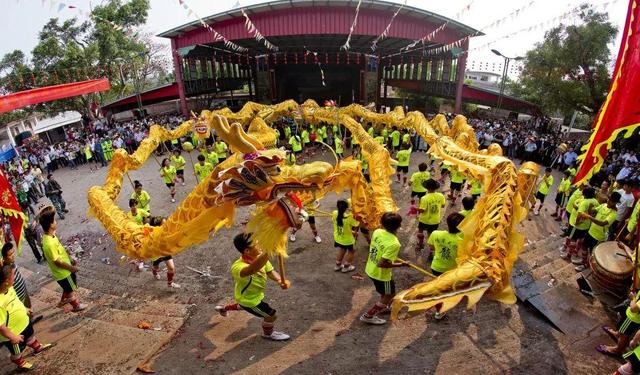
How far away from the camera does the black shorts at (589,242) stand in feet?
19.7

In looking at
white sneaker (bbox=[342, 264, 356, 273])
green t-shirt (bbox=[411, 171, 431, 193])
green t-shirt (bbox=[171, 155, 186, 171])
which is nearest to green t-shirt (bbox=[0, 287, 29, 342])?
white sneaker (bbox=[342, 264, 356, 273])

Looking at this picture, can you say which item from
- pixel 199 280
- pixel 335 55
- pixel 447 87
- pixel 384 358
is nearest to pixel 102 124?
pixel 335 55

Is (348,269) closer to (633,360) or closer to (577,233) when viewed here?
(633,360)

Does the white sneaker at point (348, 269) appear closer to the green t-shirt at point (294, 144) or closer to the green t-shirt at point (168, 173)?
the green t-shirt at point (168, 173)

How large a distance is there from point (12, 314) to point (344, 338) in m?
3.72

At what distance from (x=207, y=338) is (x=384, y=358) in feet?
7.27

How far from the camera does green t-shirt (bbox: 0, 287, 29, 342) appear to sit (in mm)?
3775

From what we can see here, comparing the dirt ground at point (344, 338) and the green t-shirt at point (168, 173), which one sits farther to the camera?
the green t-shirt at point (168, 173)

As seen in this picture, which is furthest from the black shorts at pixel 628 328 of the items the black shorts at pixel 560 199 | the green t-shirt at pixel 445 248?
the black shorts at pixel 560 199

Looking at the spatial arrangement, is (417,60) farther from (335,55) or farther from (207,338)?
(207,338)

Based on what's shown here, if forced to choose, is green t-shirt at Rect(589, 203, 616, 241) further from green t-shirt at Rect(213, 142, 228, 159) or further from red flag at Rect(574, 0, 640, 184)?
green t-shirt at Rect(213, 142, 228, 159)

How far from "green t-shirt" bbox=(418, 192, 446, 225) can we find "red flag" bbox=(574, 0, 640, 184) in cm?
287

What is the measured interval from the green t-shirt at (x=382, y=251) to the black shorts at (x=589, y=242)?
3.97m

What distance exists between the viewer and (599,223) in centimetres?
568
